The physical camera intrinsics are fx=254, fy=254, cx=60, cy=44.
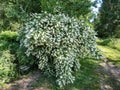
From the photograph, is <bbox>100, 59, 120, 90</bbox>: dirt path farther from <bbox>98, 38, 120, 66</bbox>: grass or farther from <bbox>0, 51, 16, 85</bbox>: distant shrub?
<bbox>0, 51, 16, 85</bbox>: distant shrub

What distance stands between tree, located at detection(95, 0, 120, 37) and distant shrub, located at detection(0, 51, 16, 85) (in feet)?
54.8

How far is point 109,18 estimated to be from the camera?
1007 inches

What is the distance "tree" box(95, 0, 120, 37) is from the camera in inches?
998

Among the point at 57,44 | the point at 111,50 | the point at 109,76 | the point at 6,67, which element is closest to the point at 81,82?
the point at 109,76

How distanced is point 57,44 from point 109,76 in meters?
3.05

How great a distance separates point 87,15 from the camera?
14125 mm

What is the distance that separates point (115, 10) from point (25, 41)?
17624 millimetres

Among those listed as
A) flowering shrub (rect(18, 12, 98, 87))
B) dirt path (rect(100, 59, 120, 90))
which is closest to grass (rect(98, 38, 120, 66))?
dirt path (rect(100, 59, 120, 90))

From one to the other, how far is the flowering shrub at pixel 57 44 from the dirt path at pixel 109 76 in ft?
4.36

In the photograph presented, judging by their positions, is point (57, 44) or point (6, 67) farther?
point (6, 67)

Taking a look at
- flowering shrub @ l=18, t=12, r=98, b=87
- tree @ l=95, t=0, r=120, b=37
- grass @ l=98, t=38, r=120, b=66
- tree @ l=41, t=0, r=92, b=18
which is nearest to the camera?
flowering shrub @ l=18, t=12, r=98, b=87

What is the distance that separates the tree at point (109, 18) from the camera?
25359mm

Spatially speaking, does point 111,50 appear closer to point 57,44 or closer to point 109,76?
point 109,76

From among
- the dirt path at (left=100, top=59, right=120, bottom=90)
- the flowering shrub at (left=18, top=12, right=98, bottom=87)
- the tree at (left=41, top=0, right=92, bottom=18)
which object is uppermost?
the tree at (left=41, top=0, right=92, bottom=18)
